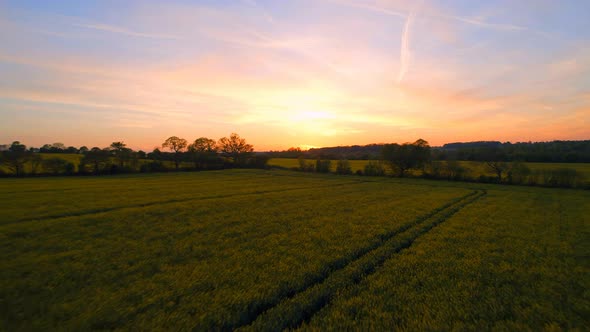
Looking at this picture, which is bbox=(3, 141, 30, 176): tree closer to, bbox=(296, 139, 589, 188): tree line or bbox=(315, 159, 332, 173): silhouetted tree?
bbox=(296, 139, 589, 188): tree line

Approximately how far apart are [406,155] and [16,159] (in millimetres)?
90518

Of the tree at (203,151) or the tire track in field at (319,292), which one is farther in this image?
the tree at (203,151)

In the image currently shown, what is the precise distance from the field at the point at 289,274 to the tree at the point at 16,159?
58.1m

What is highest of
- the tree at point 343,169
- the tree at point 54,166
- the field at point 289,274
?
the tree at point 54,166

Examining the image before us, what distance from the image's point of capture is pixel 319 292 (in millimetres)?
6715

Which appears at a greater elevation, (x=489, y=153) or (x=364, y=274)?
(x=489, y=153)

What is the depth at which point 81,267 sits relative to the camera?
26.9 ft

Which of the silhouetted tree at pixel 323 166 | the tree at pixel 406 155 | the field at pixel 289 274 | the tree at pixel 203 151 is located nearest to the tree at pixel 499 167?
the tree at pixel 406 155

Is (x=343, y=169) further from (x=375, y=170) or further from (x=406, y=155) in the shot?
(x=406, y=155)

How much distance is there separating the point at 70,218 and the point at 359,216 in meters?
19.7

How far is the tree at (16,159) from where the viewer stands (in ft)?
172

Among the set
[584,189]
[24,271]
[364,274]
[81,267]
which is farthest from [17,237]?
[584,189]

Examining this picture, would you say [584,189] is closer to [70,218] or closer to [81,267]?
[81,267]

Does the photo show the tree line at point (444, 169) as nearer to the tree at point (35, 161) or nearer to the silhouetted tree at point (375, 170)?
the silhouetted tree at point (375, 170)
